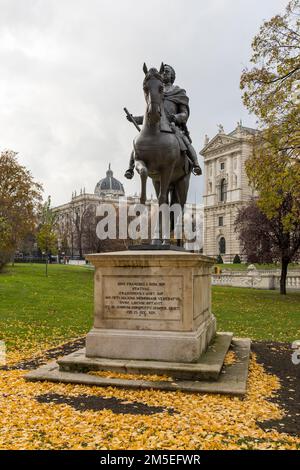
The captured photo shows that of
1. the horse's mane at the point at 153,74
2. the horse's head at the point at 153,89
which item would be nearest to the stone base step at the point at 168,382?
the horse's head at the point at 153,89

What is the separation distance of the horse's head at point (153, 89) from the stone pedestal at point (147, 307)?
259cm

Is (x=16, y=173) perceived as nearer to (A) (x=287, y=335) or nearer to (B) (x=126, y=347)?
(A) (x=287, y=335)

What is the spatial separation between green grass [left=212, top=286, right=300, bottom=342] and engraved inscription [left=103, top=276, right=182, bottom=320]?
602cm

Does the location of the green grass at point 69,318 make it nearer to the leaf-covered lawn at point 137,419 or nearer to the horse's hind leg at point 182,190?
the leaf-covered lawn at point 137,419

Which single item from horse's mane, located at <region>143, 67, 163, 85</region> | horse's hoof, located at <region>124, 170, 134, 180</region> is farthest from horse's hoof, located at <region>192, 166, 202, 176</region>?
horse's mane, located at <region>143, 67, 163, 85</region>

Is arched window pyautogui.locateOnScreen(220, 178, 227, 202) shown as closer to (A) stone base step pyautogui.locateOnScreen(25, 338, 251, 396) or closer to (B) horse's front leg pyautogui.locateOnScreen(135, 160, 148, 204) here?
(B) horse's front leg pyautogui.locateOnScreen(135, 160, 148, 204)

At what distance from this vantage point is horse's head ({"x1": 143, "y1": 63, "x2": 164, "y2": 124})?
738 centimetres

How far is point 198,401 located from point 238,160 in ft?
248

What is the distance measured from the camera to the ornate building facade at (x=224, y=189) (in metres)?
76.8

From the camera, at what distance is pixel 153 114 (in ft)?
24.7

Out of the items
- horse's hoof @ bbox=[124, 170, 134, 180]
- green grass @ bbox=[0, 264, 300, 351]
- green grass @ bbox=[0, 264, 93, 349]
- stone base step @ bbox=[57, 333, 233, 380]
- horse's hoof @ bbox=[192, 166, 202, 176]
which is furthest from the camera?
green grass @ bbox=[0, 264, 300, 351]

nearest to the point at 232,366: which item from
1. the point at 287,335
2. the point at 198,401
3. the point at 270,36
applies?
the point at 198,401

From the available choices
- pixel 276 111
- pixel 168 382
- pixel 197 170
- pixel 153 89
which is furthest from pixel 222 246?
pixel 168 382

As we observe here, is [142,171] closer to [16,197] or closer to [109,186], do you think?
[16,197]
